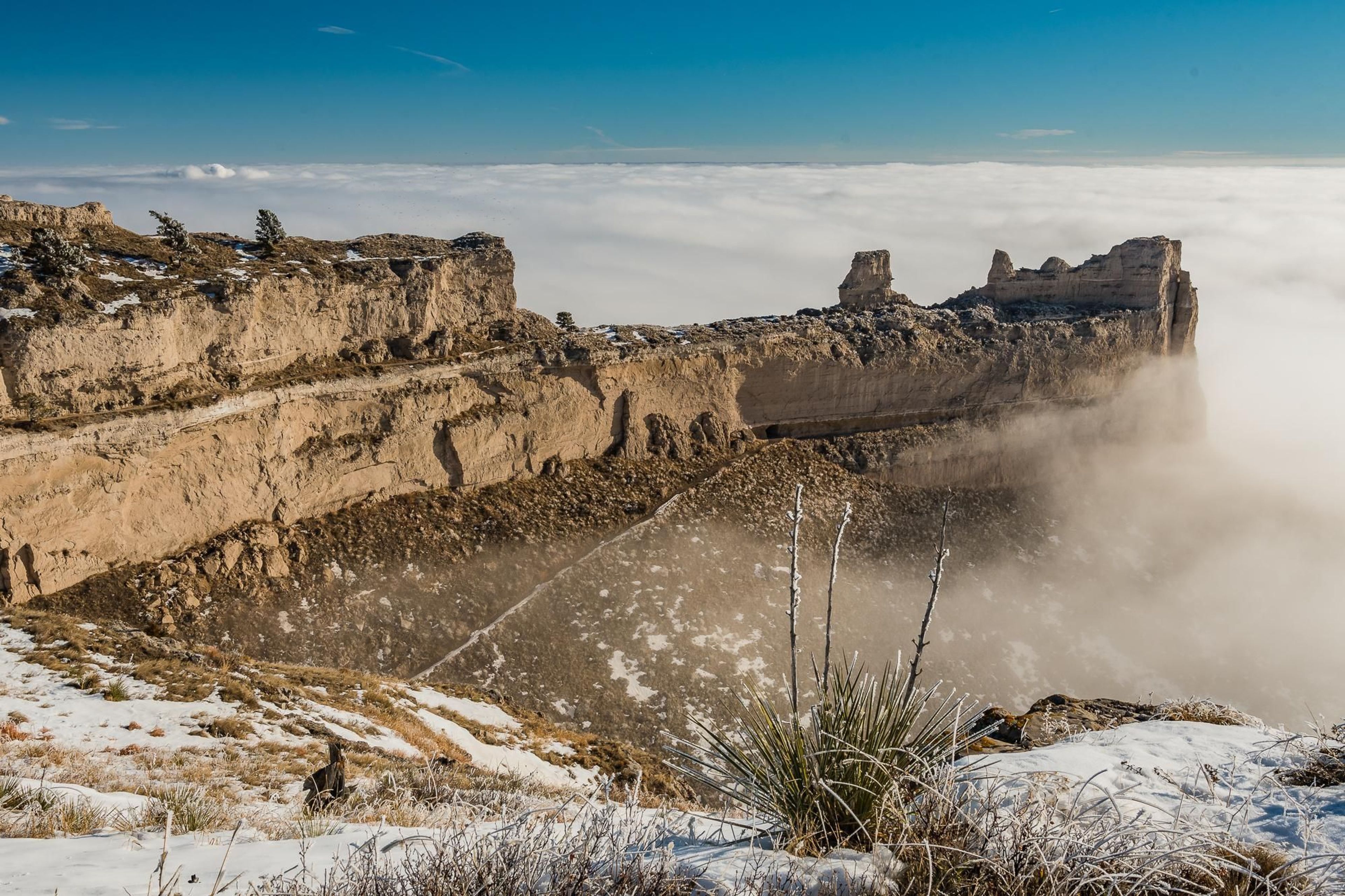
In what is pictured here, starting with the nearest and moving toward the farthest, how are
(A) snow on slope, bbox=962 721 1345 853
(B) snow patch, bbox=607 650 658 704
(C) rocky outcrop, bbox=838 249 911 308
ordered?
(A) snow on slope, bbox=962 721 1345 853, (B) snow patch, bbox=607 650 658 704, (C) rocky outcrop, bbox=838 249 911 308

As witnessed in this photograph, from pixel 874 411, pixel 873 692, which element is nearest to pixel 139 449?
pixel 873 692

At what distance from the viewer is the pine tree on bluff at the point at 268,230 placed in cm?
2038

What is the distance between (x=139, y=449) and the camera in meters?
16.2

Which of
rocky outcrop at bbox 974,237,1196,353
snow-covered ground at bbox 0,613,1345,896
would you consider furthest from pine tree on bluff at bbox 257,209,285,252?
rocky outcrop at bbox 974,237,1196,353

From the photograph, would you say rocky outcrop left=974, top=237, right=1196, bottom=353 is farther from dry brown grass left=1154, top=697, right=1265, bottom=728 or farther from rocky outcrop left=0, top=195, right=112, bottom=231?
rocky outcrop left=0, top=195, right=112, bottom=231

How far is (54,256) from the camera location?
16.2 meters

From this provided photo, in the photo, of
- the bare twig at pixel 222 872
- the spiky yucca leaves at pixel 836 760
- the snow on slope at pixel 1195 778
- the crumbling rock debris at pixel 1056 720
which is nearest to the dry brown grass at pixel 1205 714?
the crumbling rock debris at pixel 1056 720

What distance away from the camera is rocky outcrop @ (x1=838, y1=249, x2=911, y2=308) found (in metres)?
33.8

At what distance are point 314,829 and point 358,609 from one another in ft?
44.8

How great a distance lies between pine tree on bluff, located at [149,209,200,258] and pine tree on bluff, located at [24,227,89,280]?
8.44ft

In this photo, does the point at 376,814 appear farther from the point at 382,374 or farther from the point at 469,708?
the point at 382,374

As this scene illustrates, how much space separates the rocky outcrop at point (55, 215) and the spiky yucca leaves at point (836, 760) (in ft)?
71.1

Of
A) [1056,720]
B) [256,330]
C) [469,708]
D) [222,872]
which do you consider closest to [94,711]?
[469,708]

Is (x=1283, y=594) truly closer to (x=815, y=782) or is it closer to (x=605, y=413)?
(x=605, y=413)
